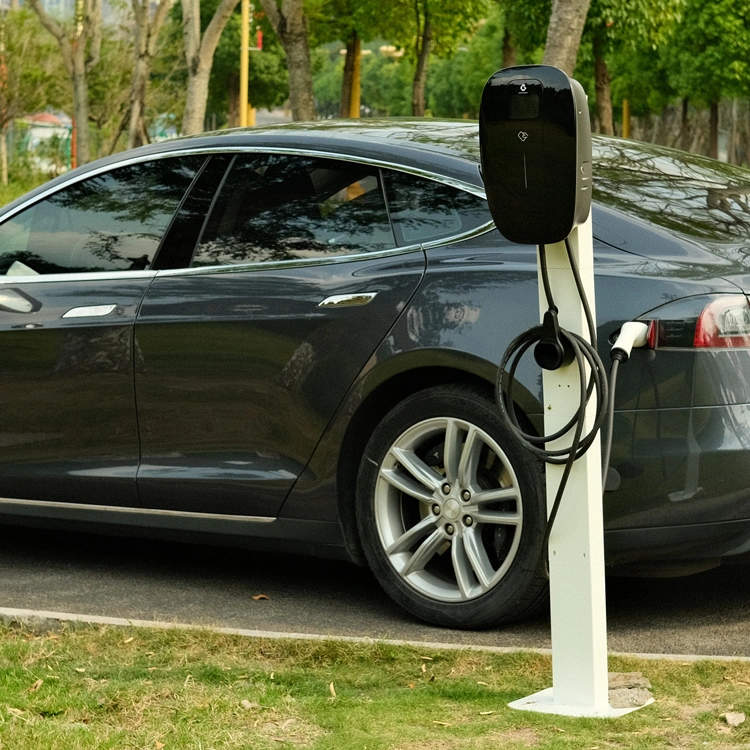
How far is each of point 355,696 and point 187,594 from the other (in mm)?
1741

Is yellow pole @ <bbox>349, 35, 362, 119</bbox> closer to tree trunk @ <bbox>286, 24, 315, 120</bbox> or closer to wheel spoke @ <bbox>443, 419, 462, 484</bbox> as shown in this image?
tree trunk @ <bbox>286, 24, 315, 120</bbox>

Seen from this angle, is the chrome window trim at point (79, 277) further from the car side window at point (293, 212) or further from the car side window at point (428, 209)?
the car side window at point (428, 209)

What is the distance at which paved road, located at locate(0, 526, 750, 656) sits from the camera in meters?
4.69

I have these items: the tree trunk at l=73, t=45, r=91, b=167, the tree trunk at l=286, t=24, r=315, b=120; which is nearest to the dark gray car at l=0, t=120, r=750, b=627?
the tree trunk at l=286, t=24, r=315, b=120

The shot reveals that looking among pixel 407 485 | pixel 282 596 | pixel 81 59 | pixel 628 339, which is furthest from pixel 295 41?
pixel 628 339

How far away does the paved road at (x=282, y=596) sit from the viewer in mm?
4691

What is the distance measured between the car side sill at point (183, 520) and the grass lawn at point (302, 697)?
68 centimetres

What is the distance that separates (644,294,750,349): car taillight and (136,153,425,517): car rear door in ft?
2.78

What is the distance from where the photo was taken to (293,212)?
17.0 ft

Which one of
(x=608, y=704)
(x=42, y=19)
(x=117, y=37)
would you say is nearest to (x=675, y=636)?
(x=608, y=704)

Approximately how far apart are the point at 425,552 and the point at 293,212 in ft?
4.40

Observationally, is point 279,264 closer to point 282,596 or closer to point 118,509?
point 118,509

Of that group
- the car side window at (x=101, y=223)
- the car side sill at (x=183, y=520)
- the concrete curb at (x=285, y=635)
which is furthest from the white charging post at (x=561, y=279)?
the car side window at (x=101, y=223)

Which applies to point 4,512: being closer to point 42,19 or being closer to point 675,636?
point 675,636
